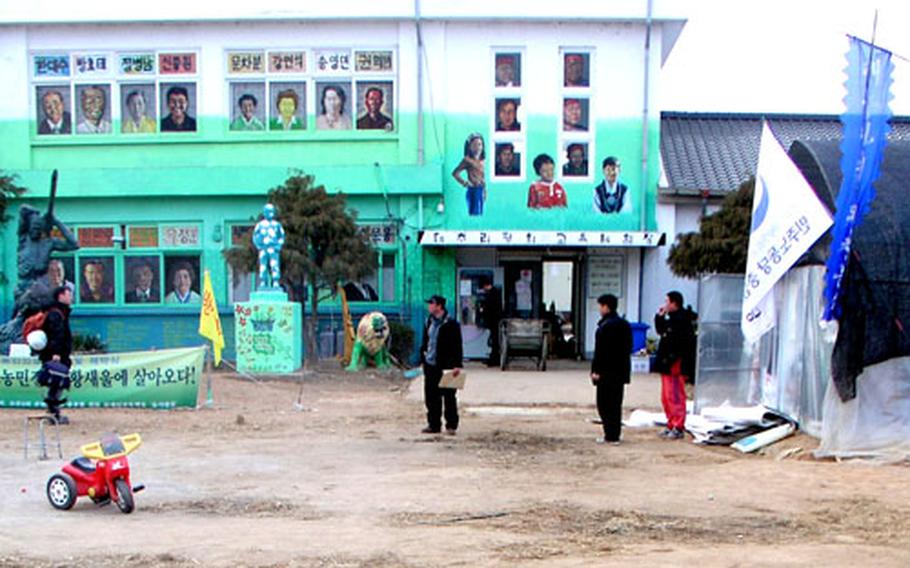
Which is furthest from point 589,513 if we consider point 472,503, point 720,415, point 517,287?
point 517,287

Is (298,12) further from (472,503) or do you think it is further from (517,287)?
(472,503)

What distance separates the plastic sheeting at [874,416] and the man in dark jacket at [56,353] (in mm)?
8753

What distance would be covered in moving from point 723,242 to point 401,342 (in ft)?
23.8

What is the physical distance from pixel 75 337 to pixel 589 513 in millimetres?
16618

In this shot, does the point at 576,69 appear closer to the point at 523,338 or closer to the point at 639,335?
the point at 639,335

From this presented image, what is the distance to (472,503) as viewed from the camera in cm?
766

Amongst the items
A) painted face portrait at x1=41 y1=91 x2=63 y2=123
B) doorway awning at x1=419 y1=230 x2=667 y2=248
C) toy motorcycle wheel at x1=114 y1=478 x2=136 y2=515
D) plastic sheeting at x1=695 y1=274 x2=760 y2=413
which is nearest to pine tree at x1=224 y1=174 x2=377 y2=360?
doorway awning at x1=419 y1=230 x2=667 y2=248

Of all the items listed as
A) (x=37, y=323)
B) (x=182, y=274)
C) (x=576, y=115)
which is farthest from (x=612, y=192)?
(x=37, y=323)

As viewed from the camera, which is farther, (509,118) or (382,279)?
(382,279)

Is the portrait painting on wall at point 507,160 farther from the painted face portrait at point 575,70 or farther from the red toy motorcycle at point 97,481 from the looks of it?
the red toy motorcycle at point 97,481

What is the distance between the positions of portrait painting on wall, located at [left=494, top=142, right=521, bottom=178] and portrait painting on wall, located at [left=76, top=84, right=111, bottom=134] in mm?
8982

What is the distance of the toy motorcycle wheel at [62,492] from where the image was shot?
7398 mm

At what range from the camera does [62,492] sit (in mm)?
7438

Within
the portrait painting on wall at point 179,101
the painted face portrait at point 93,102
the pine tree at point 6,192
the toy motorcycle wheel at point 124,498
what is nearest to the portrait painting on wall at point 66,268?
the pine tree at point 6,192
